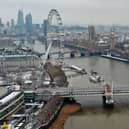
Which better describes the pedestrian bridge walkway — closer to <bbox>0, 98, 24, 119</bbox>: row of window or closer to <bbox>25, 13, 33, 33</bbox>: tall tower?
<bbox>0, 98, 24, 119</bbox>: row of window

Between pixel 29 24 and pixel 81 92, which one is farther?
pixel 29 24

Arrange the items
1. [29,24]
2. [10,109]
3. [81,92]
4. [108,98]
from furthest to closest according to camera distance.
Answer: [29,24] < [81,92] < [108,98] < [10,109]

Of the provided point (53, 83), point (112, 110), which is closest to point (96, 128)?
point (112, 110)

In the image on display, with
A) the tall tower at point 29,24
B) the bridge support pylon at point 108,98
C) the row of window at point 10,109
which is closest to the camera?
the row of window at point 10,109

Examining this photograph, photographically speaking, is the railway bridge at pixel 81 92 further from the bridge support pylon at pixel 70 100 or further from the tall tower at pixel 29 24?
the tall tower at pixel 29 24

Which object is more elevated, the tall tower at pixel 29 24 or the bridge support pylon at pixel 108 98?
the tall tower at pixel 29 24

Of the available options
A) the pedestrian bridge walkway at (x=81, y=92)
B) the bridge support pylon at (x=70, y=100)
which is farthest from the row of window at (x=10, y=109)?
the bridge support pylon at (x=70, y=100)

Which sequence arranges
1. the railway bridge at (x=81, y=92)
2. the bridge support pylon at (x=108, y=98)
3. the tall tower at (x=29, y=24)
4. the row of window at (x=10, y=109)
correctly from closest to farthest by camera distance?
the row of window at (x=10, y=109) < the bridge support pylon at (x=108, y=98) < the railway bridge at (x=81, y=92) < the tall tower at (x=29, y=24)

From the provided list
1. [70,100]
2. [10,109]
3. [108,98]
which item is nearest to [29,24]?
[70,100]

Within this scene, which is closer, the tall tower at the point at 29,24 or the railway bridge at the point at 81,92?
the railway bridge at the point at 81,92

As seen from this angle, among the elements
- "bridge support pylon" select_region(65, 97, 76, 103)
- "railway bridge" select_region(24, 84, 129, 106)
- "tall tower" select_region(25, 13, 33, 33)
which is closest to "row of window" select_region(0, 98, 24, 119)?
"railway bridge" select_region(24, 84, 129, 106)

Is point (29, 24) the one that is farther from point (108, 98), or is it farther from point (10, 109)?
point (10, 109)
